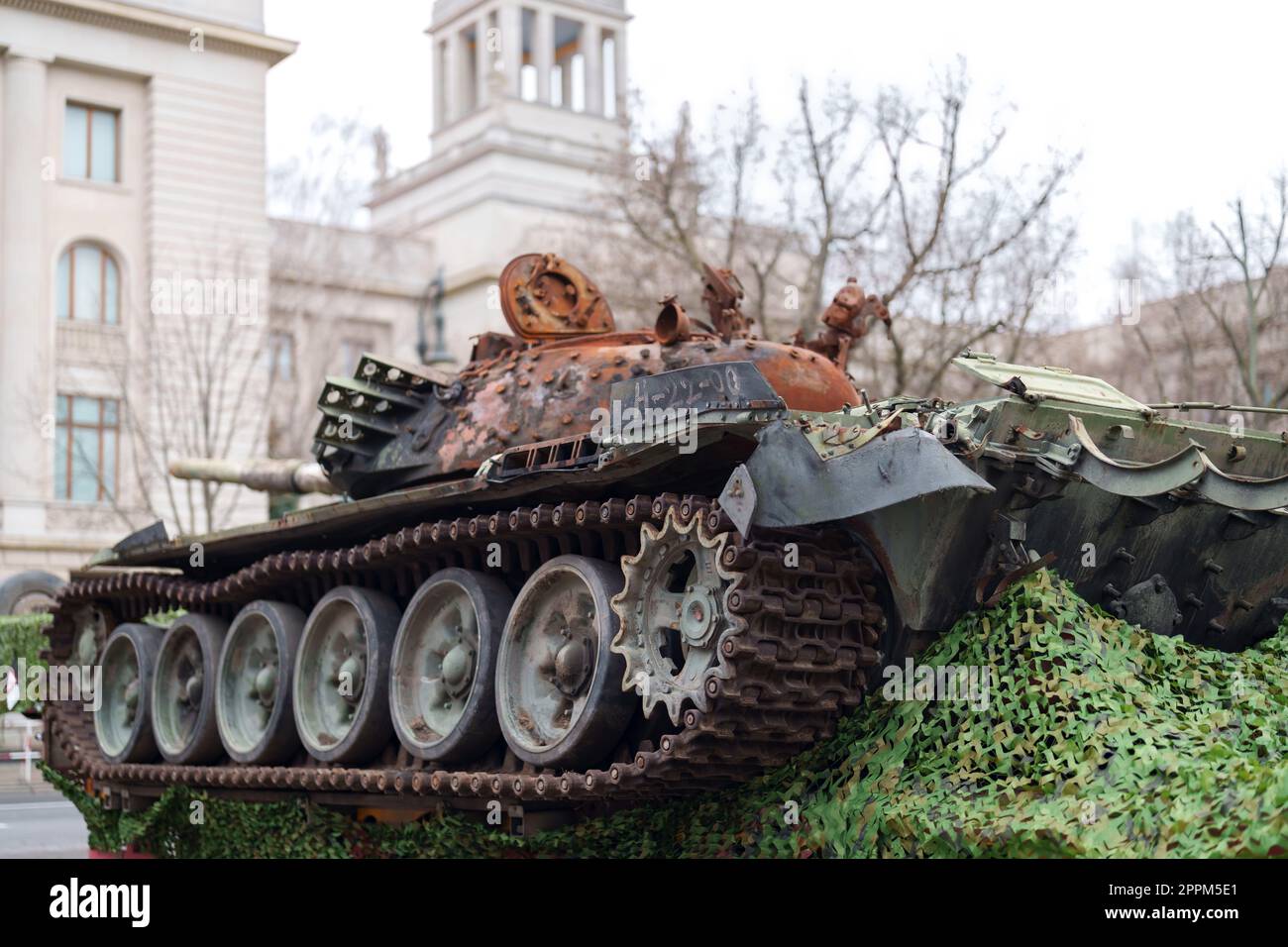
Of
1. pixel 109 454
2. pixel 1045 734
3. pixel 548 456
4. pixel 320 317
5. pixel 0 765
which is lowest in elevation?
pixel 0 765

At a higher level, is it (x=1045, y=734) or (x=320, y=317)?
(x=320, y=317)

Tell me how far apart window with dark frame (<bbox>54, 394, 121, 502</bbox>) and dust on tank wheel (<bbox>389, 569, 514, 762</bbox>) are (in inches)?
974

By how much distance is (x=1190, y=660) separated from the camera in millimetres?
8281

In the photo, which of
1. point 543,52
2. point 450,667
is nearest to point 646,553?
point 450,667

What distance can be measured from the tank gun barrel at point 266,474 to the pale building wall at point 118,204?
1744cm

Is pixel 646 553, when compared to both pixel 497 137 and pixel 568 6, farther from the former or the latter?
→ pixel 568 6

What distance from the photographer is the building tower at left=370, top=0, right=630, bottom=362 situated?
47.2 metres

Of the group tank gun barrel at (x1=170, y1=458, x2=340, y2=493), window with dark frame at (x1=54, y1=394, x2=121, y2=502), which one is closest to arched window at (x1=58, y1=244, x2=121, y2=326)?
window with dark frame at (x1=54, y1=394, x2=121, y2=502)

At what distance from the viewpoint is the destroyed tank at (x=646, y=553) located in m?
7.43

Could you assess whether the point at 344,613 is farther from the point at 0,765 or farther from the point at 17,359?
the point at 17,359

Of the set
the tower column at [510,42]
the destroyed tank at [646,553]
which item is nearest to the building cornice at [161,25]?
the tower column at [510,42]
